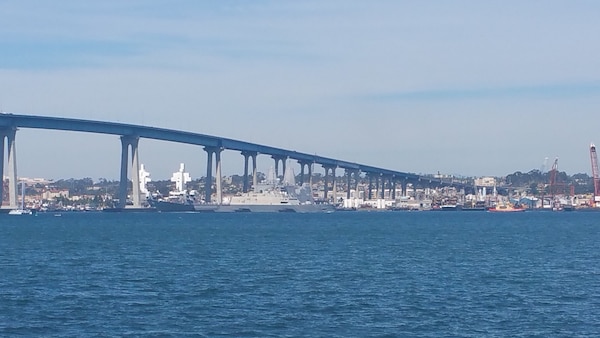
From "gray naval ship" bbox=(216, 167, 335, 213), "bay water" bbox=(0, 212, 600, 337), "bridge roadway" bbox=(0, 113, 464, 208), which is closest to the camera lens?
"bay water" bbox=(0, 212, 600, 337)

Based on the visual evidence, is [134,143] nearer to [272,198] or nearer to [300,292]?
[272,198]

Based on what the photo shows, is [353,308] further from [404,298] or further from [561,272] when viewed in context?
[561,272]

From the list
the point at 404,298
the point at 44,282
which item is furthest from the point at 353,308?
the point at 44,282

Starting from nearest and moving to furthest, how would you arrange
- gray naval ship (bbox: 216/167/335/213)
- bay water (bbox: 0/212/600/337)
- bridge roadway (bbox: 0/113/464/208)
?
bay water (bbox: 0/212/600/337)
bridge roadway (bbox: 0/113/464/208)
gray naval ship (bbox: 216/167/335/213)

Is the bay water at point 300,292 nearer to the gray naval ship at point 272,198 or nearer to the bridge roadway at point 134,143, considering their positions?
the bridge roadway at point 134,143

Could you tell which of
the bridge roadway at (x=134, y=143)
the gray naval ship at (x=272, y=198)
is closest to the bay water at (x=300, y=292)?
the bridge roadway at (x=134, y=143)

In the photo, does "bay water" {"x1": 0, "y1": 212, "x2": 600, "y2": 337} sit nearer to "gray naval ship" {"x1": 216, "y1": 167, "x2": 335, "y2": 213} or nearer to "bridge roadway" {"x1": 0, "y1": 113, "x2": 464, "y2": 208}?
"bridge roadway" {"x1": 0, "y1": 113, "x2": 464, "y2": 208}

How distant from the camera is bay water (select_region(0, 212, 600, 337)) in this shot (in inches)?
992

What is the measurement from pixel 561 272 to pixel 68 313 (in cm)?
1993

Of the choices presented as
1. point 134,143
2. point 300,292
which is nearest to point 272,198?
point 134,143

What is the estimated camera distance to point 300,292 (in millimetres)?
32312

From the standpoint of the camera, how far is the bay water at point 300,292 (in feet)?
82.6

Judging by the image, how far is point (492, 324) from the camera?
84.0ft

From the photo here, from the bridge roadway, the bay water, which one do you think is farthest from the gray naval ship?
the bay water
